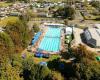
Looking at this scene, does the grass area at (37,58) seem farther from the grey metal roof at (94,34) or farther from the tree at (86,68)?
the grey metal roof at (94,34)

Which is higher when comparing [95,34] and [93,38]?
[93,38]

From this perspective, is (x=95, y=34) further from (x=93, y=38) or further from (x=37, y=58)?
(x=37, y=58)

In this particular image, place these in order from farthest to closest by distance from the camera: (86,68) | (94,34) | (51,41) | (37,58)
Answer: (51,41)
(94,34)
(37,58)
(86,68)

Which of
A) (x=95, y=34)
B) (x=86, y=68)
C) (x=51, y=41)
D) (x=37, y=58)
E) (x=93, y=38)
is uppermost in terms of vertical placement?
(x=86, y=68)

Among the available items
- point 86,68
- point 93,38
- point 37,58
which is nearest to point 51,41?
point 93,38

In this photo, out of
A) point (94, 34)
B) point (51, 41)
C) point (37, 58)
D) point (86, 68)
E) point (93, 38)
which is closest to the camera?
point (86, 68)

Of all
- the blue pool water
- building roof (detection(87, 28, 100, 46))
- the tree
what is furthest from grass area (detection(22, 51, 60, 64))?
building roof (detection(87, 28, 100, 46))

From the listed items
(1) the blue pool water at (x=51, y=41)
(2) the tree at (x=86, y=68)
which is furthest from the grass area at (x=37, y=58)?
(2) the tree at (x=86, y=68)

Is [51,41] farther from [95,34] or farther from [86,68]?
[86,68]

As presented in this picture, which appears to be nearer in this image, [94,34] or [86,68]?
[86,68]
